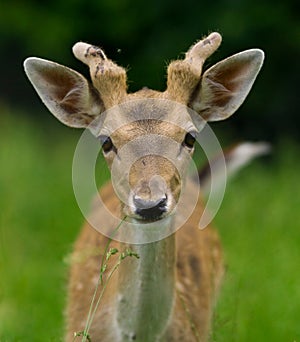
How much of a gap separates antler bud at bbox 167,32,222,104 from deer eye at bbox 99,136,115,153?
0.37 meters

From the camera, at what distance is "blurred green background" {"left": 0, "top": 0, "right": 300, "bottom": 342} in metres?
7.15

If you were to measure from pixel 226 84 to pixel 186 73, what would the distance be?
0.24 metres

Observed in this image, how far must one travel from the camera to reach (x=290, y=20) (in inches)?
521

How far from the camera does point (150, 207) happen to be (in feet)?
16.3

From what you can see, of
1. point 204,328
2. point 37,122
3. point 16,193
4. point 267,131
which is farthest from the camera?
point 37,122

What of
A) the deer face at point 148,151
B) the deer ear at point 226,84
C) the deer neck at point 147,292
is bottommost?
the deer neck at point 147,292

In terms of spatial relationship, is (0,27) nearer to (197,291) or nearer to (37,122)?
(37,122)

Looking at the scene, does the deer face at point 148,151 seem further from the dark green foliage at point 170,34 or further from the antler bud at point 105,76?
the dark green foliage at point 170,34

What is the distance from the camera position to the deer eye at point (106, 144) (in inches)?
216

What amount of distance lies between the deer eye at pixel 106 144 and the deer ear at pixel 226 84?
0.48 metres

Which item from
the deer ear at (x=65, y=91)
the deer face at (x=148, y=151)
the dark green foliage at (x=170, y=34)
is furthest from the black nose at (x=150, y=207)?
the dark green foliage at (x=170, y=34)

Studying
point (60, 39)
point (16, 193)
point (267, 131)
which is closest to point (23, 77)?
point (60, 39)

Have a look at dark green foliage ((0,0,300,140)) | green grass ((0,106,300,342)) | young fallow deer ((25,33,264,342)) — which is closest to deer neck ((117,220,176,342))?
Result: young fallow deer ((25,33,264,342))

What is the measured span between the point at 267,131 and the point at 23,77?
3.41m
